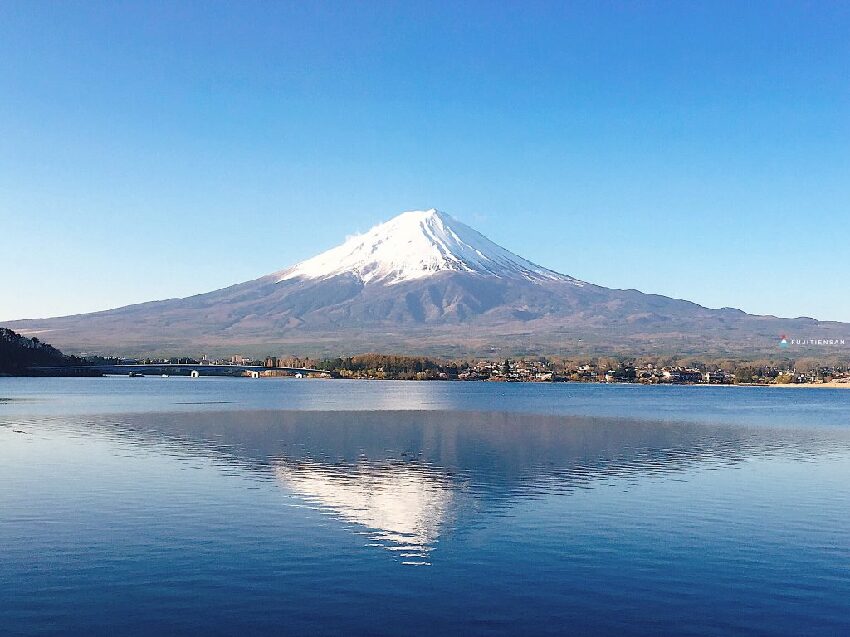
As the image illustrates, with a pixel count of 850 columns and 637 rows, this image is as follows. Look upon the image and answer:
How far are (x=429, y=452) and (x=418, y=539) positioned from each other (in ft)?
75.1

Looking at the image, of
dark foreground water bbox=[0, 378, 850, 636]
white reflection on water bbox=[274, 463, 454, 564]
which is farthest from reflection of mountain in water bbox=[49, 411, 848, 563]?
dark foreground water bbox=[0, 378, 850, 636]

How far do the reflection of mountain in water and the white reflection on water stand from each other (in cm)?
4

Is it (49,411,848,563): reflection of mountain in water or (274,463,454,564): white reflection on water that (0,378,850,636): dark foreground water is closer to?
(274,463,454,564): white reflection on water

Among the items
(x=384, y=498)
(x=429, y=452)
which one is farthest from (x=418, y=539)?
(x=429, y=452)

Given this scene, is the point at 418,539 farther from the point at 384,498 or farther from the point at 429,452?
the point at 429,452

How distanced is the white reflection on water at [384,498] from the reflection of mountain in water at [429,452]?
40 millimetres

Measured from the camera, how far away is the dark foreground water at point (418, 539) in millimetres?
16922

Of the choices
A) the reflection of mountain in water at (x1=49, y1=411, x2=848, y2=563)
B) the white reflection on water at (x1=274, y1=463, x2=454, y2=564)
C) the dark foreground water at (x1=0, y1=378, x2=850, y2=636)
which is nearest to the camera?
the dark foreground water at (x1=0, y1=378, x2=850, y2=636)

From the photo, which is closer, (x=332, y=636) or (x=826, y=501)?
(x=332, y=636)

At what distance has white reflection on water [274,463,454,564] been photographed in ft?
77.6

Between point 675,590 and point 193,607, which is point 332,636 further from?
point 675,590

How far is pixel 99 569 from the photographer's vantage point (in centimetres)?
1992

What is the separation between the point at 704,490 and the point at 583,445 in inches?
710

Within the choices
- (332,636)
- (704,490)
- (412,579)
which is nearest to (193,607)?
(332,636)
